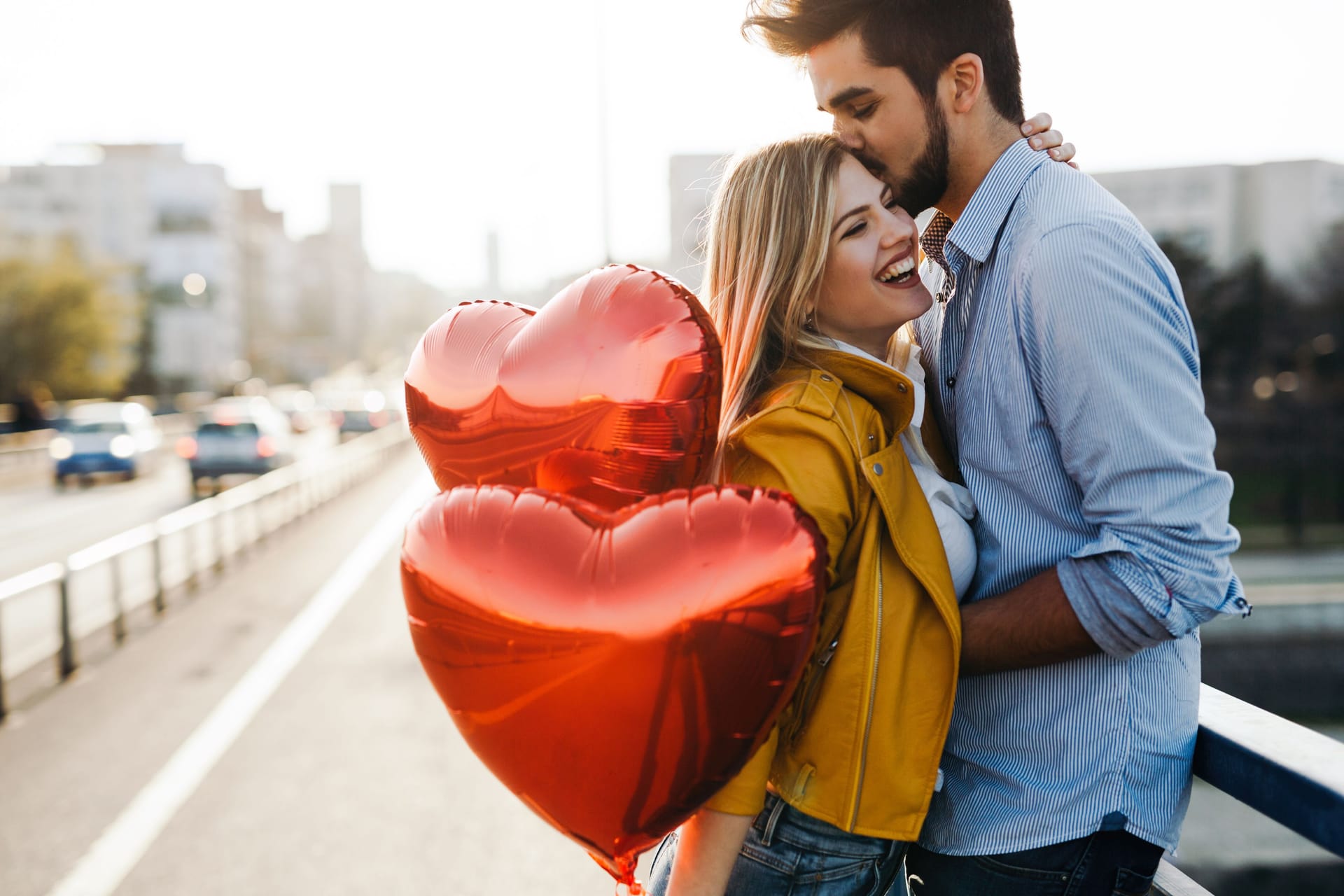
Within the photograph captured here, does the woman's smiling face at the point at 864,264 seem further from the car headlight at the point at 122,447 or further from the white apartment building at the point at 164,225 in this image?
the white apartment building at the point at 164,225

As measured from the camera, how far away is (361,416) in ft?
144

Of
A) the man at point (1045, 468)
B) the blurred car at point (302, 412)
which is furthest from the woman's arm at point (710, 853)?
the blurred car at point (302, 412)

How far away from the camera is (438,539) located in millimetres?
1601

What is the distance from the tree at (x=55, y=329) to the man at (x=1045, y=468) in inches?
2114

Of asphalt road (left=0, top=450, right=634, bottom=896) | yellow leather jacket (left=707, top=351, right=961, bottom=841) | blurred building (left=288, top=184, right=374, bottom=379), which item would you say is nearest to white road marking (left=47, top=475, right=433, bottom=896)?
asphalt road (left=0, top=450, right=634, bottom=896)

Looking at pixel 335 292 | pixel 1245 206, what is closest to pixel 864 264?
pixel 1245 206

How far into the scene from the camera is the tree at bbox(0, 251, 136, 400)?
5072 centimetres

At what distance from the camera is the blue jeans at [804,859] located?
1.81 metres

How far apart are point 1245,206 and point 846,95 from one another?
69510 mm

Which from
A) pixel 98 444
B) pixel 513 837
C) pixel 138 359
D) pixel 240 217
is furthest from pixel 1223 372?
pixel 240 217

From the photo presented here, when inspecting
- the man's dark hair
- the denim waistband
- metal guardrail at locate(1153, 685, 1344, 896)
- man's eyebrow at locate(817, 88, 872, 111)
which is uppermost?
the man's dark hair

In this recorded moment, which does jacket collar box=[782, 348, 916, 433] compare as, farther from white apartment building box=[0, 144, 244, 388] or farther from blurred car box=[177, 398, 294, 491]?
white apartment building box=[0, 144, 244, 388]

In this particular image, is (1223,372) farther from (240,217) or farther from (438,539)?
(240,217)

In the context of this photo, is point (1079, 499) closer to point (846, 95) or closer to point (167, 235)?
point (846, 95)
